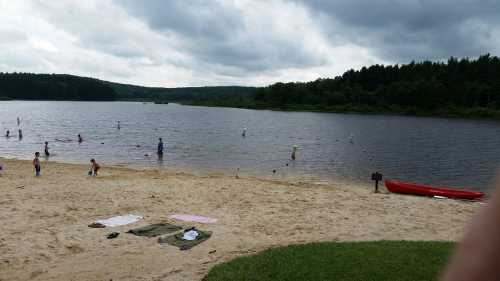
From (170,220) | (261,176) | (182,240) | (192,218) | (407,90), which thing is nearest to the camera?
(182,240)

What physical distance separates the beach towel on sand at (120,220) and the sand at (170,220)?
1.54 feet

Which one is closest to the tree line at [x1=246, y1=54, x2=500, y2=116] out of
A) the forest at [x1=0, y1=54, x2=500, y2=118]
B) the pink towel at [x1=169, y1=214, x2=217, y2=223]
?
the forest at [x1=0, y1=54, x2=500, y2=118]

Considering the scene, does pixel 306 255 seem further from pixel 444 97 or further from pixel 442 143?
pixel 444 97

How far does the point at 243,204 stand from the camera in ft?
70.5

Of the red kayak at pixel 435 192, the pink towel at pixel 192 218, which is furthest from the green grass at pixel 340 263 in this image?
the red kayak at pixel 435 192

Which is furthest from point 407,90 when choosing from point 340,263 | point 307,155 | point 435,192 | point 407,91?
point 340,263

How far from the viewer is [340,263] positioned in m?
11.6

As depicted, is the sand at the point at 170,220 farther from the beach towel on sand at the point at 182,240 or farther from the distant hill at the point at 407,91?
the distant hill at the point at 407,91

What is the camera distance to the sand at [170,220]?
43.0 feet

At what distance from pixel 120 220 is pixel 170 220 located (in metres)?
2.02

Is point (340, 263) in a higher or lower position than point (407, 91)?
lower

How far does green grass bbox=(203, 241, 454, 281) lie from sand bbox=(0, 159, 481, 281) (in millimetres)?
1289

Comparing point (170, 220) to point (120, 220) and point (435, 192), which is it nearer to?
point (120, 220)

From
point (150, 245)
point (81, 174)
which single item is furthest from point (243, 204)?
point (81, 174)
